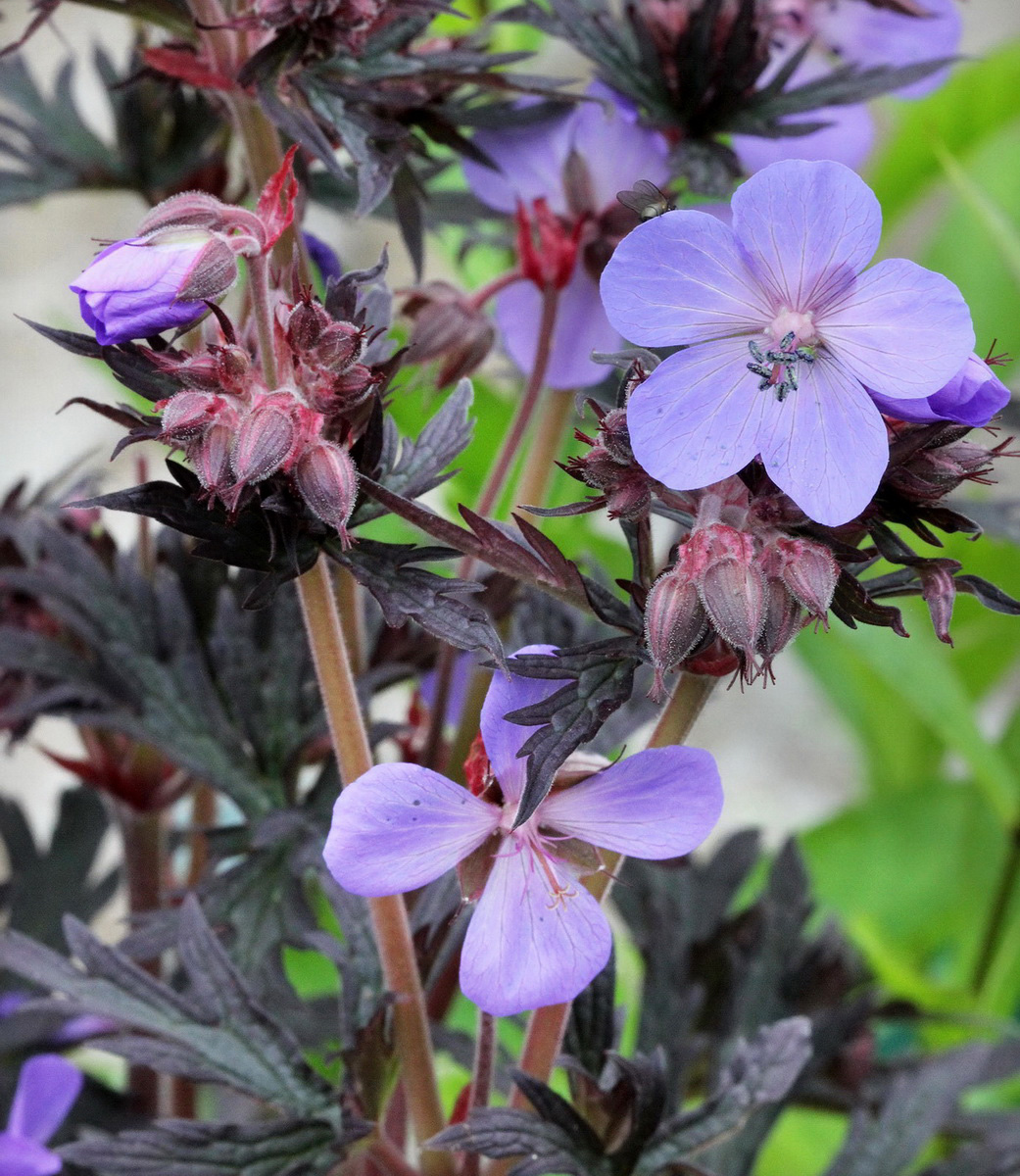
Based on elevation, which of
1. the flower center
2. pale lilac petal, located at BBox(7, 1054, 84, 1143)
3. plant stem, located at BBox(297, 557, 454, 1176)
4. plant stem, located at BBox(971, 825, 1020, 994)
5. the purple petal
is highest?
the flower center

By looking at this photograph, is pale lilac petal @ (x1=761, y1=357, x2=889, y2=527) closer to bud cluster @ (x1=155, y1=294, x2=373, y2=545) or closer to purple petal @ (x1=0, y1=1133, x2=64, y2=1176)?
bud cluster @ (x1=155, y1=294, x2=373, y2=545)

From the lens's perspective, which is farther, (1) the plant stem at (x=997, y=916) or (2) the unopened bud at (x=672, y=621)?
(1) the plant stem at (x=997, y=916)

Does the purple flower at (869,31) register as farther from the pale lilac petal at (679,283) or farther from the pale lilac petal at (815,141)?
the pale lilac petal at (679,283)

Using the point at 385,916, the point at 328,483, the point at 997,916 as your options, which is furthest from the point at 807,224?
the point at 997,916

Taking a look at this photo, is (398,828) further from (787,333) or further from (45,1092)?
(45,1092)

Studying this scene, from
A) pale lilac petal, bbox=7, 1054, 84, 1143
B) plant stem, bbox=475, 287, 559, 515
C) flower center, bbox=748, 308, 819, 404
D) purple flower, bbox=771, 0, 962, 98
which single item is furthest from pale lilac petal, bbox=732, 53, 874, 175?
pale lilac petal, bbox=7, 1054, 84, 1143

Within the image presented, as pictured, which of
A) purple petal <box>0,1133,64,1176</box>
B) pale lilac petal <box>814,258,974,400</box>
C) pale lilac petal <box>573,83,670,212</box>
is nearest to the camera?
pale lilac petal <box>814,258,974,400</box>

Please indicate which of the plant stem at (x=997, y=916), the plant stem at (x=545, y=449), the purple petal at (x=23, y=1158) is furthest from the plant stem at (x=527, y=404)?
the plant stem at (x=997, y=916)
